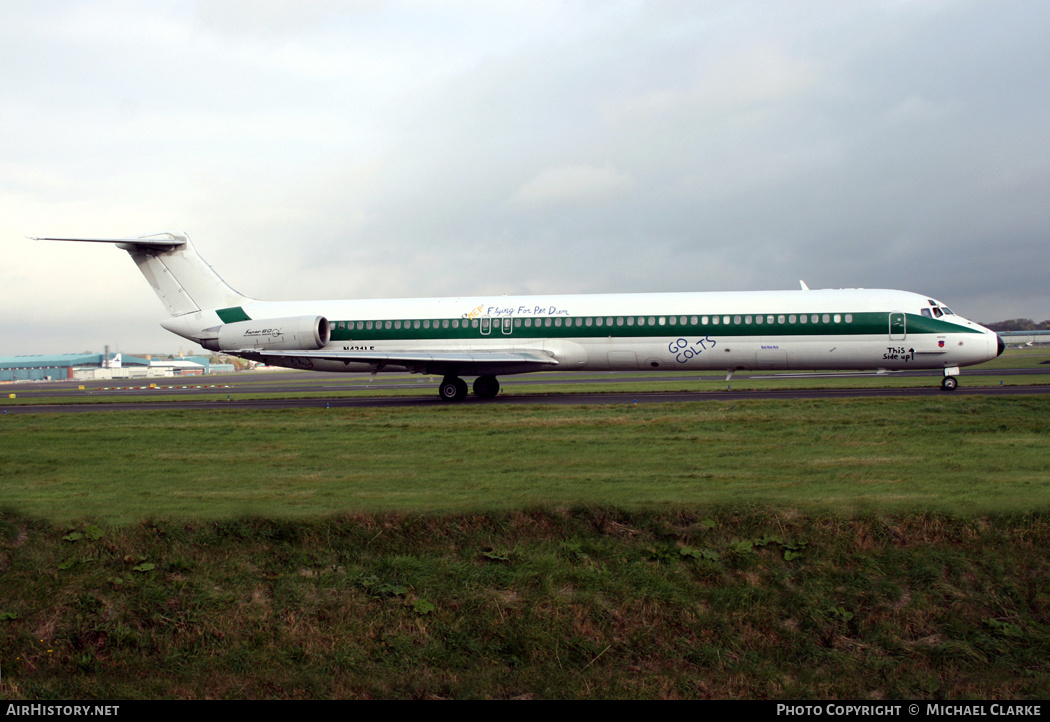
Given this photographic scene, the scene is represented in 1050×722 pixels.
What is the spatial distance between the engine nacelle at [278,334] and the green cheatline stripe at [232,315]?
40cm

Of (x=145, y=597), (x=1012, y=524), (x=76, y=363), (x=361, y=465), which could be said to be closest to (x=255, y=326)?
(x=361, y=465)

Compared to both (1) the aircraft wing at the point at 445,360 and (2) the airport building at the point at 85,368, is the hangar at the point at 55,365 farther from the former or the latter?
A: (1) the aircraft wing at the point at 445,360

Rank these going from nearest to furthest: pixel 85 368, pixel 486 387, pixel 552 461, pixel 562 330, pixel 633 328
A: pixel 552 461
pixel 633 328
pixel 562 330
pixel 486 387
pixel 85 368

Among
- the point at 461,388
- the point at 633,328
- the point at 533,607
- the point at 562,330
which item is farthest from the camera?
the point at 461,388

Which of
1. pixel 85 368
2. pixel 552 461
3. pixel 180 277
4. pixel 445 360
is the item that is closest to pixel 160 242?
pixel 180 277

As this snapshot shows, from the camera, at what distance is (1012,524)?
994 cm

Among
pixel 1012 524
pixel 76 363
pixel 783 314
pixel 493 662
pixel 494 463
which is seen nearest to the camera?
pixel 493 662

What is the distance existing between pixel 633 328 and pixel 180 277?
20.6 m

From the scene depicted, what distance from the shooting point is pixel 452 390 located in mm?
29656

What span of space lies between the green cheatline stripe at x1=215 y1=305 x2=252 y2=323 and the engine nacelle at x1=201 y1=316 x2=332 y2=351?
0.40 meters

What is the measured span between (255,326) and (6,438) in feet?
45.3

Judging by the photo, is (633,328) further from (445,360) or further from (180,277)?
(180,277)

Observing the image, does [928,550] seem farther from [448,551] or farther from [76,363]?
[76,363]

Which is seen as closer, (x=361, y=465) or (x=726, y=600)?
(x=726, y=600)
